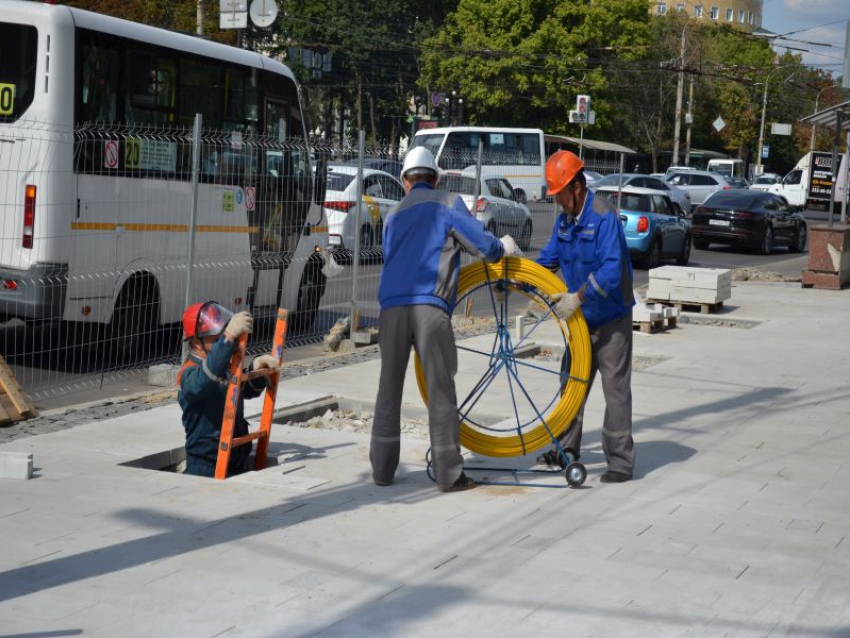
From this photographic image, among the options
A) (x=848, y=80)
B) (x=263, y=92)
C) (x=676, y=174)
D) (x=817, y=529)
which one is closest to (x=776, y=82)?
(x=676, y=174)

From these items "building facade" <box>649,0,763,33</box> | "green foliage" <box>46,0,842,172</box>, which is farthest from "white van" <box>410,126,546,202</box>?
"building facade" <box>649,0,763,33</box>

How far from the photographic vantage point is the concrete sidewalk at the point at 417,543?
4.92 m

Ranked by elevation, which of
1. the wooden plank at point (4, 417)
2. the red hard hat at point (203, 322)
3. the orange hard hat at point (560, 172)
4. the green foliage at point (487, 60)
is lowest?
the wooden plank at point (4, 417)

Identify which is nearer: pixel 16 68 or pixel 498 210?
pixel 16 68

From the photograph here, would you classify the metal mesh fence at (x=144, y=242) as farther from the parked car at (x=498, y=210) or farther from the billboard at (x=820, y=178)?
the billboard at (x=820, y=178)

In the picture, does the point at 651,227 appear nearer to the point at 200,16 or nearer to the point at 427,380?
the point at 200,16

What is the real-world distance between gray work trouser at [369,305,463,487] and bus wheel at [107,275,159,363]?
4.84 meters

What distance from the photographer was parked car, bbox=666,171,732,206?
155 ft

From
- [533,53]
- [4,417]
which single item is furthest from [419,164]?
[533,53]

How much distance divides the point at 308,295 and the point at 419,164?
687 cm

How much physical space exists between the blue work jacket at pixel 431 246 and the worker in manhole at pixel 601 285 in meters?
0.60

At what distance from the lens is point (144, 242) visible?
11336 millimetres

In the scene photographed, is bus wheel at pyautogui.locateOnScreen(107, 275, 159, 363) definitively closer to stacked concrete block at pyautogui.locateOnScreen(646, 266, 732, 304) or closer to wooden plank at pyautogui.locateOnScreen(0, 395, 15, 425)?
wooden plank at pyautogui.locateOnScreen(0, 395, 15, 425)

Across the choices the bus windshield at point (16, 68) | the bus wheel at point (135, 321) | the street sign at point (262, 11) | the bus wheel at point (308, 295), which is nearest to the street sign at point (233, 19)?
the street sign at point (262, 11)
